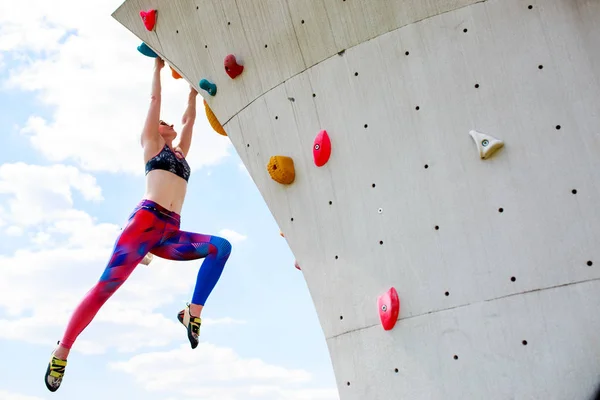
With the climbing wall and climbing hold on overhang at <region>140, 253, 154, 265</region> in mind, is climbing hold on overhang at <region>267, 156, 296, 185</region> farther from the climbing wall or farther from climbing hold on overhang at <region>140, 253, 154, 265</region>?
climbing hold on overhang at <region>140, 253, 154, 265</region>

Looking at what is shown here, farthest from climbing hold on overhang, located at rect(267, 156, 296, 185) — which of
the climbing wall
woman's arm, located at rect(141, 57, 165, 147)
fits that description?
woman's arm, located at rect(141, 57, 165, 147)

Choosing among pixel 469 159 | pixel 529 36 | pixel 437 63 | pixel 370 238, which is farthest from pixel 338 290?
pixel 529 36

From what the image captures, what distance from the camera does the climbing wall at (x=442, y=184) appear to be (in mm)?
3680

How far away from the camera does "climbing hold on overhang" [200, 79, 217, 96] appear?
526cm

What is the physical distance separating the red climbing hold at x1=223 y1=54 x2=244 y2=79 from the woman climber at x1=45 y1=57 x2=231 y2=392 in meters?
0.91

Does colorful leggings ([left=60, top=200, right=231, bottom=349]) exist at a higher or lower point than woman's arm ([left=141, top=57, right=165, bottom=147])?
lower

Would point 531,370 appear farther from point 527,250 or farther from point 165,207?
point 165,207

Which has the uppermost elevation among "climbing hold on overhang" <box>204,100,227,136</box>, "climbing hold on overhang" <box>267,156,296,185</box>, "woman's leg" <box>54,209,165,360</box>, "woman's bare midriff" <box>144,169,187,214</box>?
"climbing hold on overhang" <box>204,100,227,136</box>

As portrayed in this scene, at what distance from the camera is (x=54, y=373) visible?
16.4 ft

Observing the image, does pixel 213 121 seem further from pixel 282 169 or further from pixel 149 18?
pixel 282 169

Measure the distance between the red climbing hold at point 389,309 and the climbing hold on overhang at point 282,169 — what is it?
1.16 m

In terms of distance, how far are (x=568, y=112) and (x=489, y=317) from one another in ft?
4.20

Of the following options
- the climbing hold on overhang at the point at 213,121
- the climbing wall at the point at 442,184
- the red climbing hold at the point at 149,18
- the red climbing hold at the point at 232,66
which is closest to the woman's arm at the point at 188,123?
the climbing hold on overhang at the point at 213,121

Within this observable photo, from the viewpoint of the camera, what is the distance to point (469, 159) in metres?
4.00
